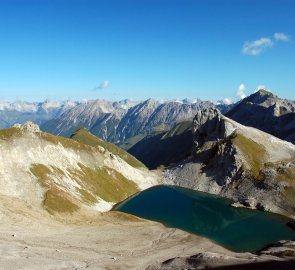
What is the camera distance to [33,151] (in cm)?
14912

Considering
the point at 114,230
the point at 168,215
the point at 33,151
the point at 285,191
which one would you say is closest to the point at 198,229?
the point at 168,215

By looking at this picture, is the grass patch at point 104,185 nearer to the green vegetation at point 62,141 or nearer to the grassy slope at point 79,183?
the grassy slope at point 79,183

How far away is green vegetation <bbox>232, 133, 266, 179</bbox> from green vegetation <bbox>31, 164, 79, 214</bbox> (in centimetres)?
8873

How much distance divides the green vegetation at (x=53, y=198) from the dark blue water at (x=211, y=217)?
29180 millimetres

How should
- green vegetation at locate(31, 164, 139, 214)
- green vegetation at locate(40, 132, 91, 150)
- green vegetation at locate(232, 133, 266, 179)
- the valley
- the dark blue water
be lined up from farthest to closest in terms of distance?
green vegetation at locate(232, 133, 266, 179) < green vegetation at locate(40, 132, 91, 150) < green vegetation at locate(31, 164, 139, 214) < the dark blue water < the valley

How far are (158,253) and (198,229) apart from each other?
1480 inches

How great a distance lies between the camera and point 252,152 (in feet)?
620

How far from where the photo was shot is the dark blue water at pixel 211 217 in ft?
380

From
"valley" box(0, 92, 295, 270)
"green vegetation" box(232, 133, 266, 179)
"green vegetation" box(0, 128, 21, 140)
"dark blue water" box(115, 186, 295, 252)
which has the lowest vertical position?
"dark blue water" box(115, 186, 295, 252)

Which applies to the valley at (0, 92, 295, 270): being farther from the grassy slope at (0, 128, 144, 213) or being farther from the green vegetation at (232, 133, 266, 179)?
the green vegetation at (232, 133, 266, 179)

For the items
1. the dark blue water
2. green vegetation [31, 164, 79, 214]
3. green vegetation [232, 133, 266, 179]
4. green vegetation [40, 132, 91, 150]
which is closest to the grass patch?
the dark blue water

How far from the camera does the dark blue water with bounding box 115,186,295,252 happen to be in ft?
380

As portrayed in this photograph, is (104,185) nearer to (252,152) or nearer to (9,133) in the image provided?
(9,133)

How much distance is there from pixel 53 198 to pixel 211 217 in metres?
58.5
